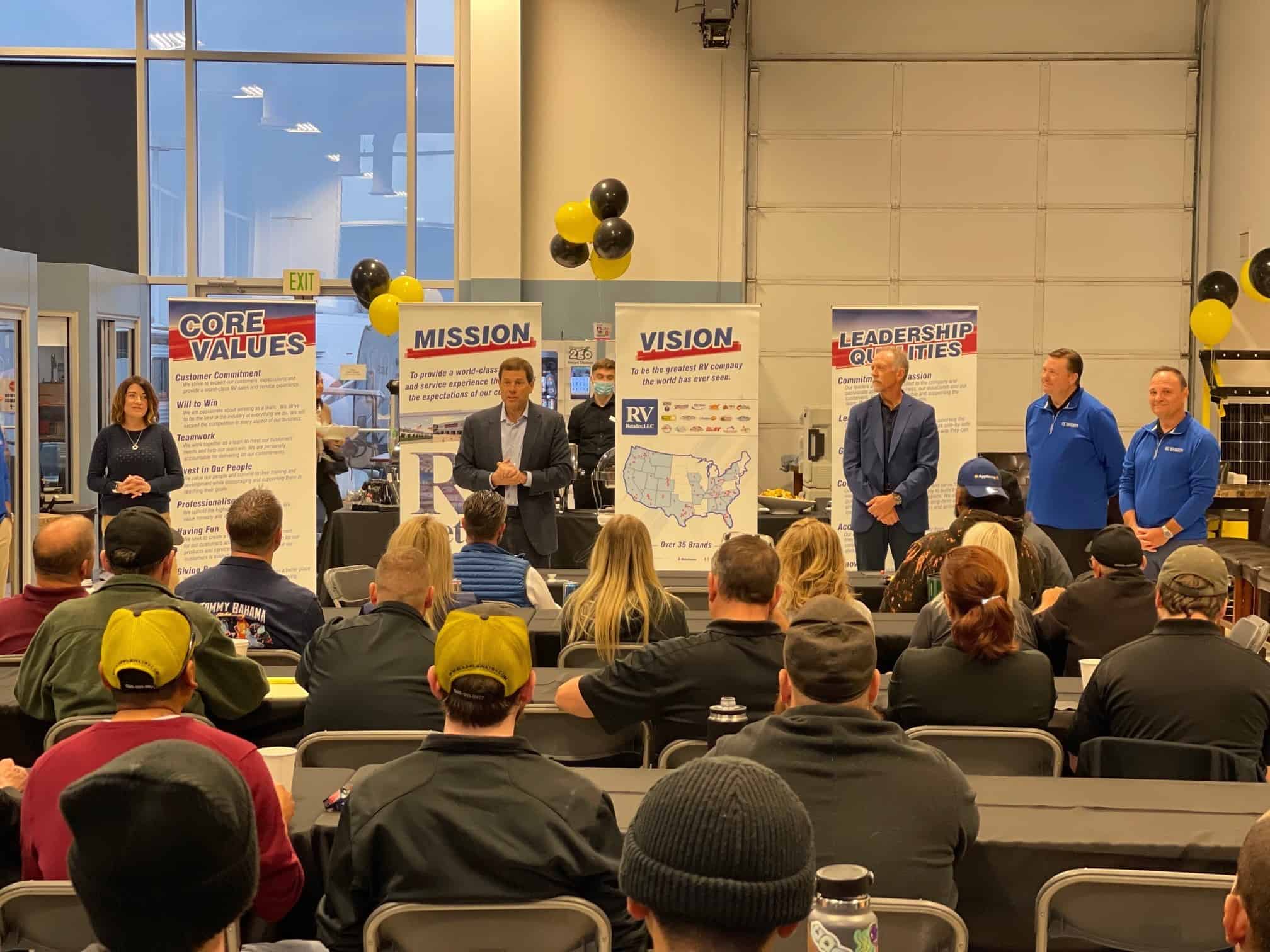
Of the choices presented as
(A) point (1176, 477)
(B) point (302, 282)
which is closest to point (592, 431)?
(B) point (302, 282)

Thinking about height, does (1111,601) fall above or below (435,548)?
below

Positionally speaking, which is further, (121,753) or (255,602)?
(255,602)

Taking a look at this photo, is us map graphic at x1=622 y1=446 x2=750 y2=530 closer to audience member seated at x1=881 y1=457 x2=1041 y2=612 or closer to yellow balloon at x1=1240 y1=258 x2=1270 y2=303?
audience member seated at x1=881 y1=457 x2=1041 y2=612

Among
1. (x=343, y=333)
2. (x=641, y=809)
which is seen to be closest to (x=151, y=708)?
(x=641, y=809)

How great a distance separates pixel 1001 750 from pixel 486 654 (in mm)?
1501

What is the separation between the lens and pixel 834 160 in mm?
12281

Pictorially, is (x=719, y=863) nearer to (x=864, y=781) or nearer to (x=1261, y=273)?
(x=864, y=781)

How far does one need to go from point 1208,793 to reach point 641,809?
2.11 metres

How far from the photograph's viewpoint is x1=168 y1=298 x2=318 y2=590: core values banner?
24.4 ft

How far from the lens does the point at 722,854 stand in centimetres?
116

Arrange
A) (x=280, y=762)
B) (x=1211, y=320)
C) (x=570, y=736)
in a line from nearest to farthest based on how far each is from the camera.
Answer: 1. (x=280, y=762)
2. (x=570, y=736)
3. (x=1211, y=320)

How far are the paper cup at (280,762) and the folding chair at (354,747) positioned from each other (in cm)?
39

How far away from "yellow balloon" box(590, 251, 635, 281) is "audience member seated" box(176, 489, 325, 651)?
722cm

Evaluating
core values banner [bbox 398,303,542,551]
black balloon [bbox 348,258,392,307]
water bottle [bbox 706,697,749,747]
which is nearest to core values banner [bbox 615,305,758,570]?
core values banner [bbox 398,303,542,551]
